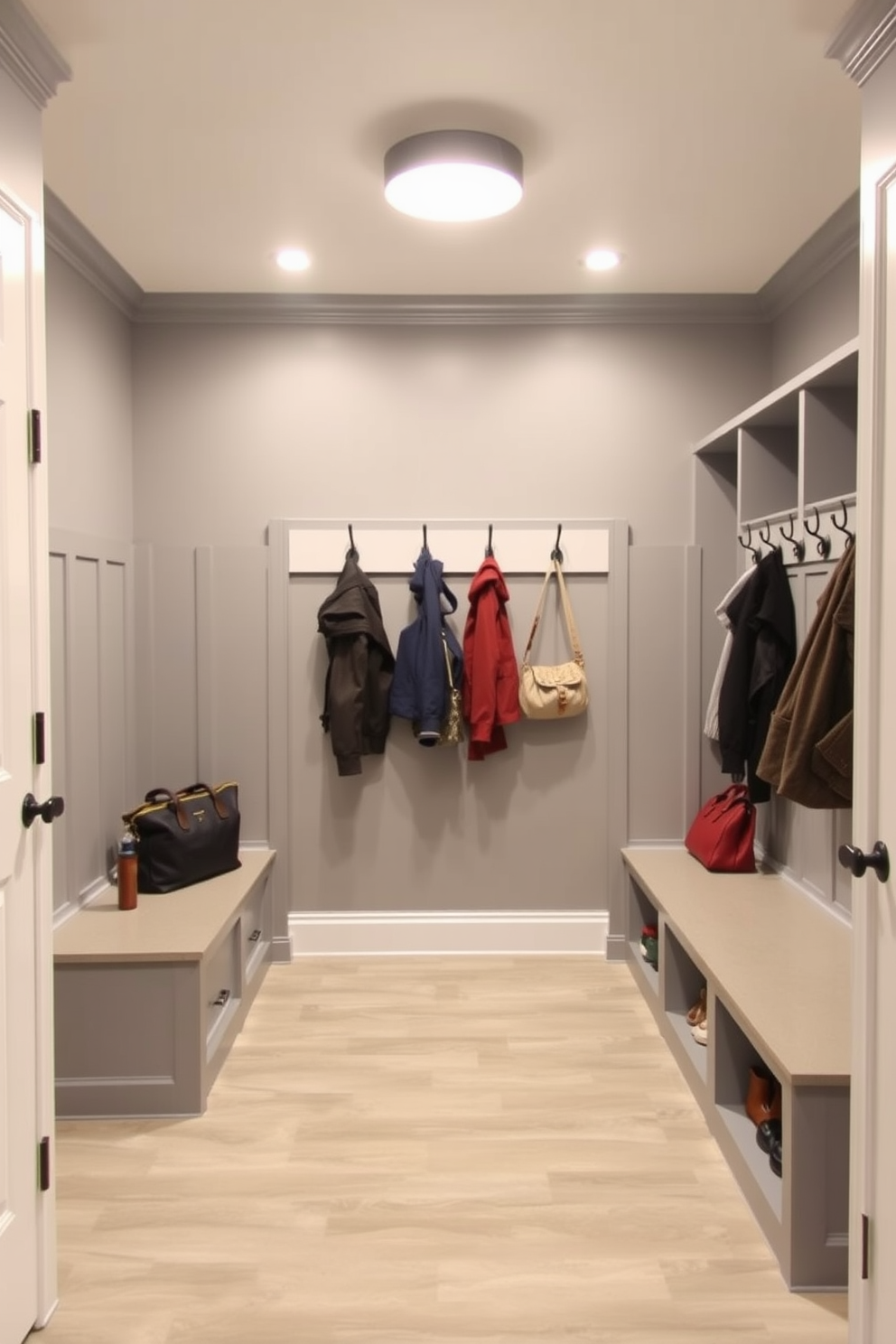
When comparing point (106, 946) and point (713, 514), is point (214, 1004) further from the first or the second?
point (713, 514)

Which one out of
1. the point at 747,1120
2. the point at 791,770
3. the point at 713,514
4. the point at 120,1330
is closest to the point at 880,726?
the point at 791,770

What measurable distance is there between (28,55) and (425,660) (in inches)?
96.2

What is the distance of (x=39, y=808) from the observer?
6.61 feet

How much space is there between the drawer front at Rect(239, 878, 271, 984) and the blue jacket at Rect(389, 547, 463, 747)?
0.89 metres

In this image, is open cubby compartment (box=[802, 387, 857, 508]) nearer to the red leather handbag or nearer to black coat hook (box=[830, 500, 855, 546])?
black coat hook (box=[830, 500, 855, 546])

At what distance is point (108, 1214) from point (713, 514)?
129 inches

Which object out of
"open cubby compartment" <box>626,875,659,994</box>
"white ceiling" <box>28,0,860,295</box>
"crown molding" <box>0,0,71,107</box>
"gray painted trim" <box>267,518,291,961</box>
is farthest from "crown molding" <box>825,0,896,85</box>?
"open cubby compartment" <box>626,875,659,994</box>

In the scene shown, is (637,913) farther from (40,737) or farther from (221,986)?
(40,737)

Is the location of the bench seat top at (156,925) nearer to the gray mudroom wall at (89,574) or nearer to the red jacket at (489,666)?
the gray mudroom wall at (89,574)

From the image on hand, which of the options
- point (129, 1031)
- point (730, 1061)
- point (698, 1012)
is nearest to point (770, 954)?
point (730, 1061)

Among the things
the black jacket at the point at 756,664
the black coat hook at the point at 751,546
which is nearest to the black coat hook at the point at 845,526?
the black jacket at the point at 756,664

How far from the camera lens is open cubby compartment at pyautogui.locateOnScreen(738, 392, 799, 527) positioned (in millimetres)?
3791

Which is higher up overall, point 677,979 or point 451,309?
point 451,309

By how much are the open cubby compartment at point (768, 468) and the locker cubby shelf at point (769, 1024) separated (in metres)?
1.38
